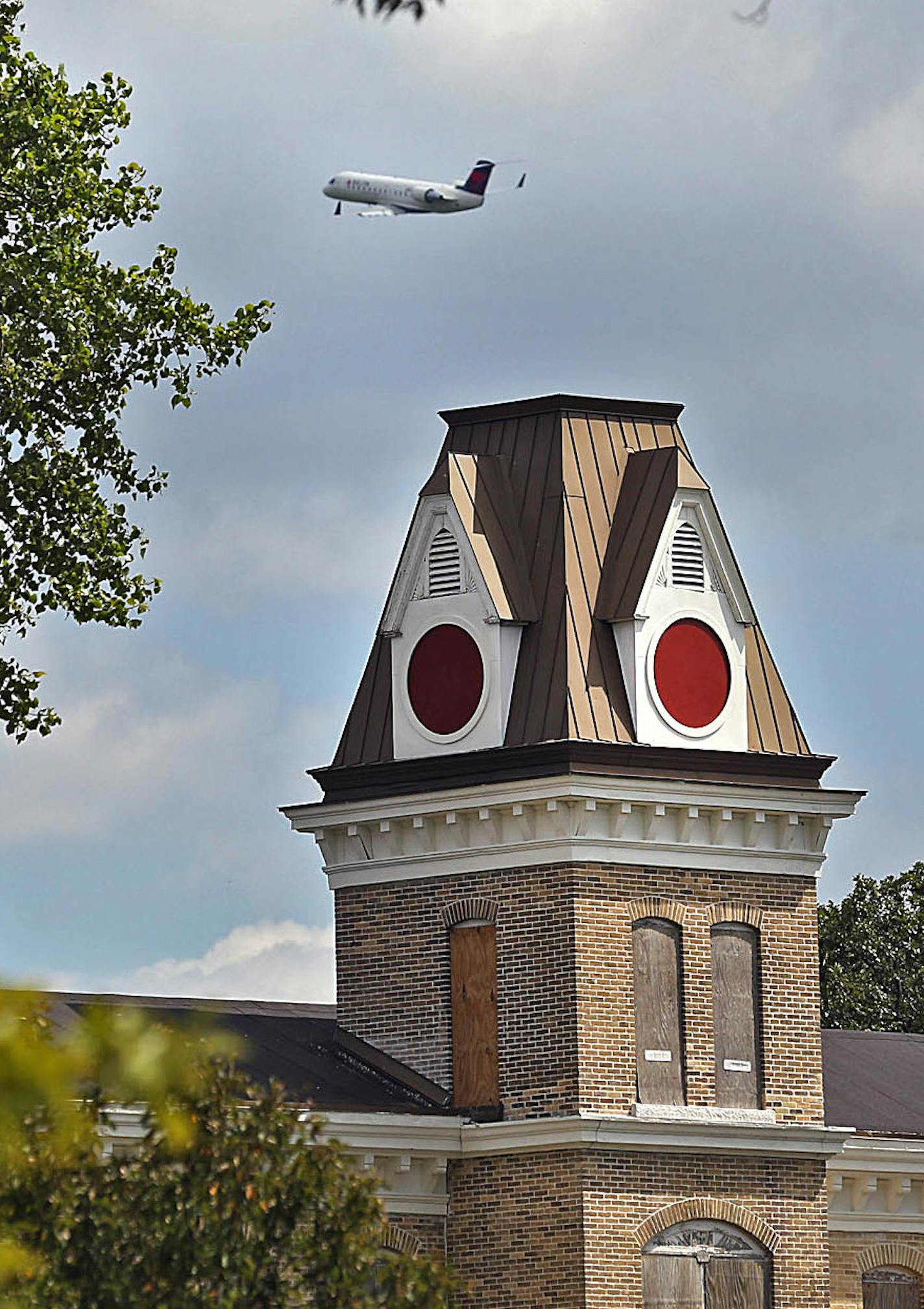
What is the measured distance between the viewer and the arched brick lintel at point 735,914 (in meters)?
32.2

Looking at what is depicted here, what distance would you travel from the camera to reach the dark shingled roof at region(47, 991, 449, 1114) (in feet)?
102

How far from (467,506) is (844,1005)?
26.6m

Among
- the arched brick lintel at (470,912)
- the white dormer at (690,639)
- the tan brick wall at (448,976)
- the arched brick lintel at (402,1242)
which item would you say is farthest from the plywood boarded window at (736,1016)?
the arched brick lintel at (402,1242)

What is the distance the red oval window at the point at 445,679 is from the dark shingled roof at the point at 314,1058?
375 cm

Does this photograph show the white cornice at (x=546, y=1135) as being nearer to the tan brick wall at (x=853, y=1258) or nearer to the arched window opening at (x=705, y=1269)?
the arched window opening at (x=705, y=1269)

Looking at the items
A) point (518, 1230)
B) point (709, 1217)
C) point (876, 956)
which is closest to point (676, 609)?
point (709, 1217)

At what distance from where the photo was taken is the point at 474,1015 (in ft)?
105

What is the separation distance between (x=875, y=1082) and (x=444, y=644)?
8.24m

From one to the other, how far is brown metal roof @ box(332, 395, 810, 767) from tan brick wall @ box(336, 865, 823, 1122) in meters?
1.61

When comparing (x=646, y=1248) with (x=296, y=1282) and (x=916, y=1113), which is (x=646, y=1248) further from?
(x=296, y=1282)

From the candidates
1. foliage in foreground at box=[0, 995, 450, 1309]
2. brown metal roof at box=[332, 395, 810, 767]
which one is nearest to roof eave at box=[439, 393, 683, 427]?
brown metal roof at box=[332, 395, 810, 767]

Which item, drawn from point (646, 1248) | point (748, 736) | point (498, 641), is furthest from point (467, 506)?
point (646, 1248)

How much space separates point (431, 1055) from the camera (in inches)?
1272

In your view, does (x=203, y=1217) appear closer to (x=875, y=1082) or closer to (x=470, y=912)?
(x=470, y=912)
